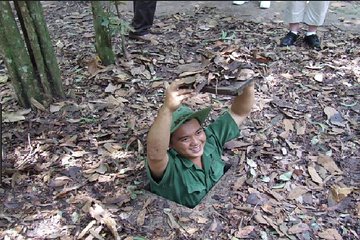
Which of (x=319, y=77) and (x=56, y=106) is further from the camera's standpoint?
(x=319, y=77)

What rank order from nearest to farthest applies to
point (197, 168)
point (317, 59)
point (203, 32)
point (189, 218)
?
1. point (189, 218)
2. point (197, 168)
3. point (317, 59)
4. point (203, 32)

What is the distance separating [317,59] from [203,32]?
1431mm

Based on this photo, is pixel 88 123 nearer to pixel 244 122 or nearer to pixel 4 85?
pixel 4 85

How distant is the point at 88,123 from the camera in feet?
12.2

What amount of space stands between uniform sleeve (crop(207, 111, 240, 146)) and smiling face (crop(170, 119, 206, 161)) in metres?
0.28

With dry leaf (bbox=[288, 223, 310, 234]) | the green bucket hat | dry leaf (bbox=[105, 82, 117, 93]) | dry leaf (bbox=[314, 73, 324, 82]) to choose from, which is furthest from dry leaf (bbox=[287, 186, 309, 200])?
dry leaf (bbox=[105, 82, 117, 93])

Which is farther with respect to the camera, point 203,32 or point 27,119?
point 203,32

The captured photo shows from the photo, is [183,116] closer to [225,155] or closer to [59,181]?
[225,155]

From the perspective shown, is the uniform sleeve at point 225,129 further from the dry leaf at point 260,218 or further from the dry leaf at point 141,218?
the dry leaf at point 141,218

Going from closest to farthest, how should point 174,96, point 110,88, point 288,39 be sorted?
point 174,96 < point 110,88 < point 288,39

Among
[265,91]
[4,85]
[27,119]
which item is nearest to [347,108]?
[265,91]

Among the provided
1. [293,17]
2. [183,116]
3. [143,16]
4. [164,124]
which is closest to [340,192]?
[183,116]

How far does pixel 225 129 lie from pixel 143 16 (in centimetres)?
230

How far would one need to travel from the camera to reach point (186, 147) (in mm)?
3193
